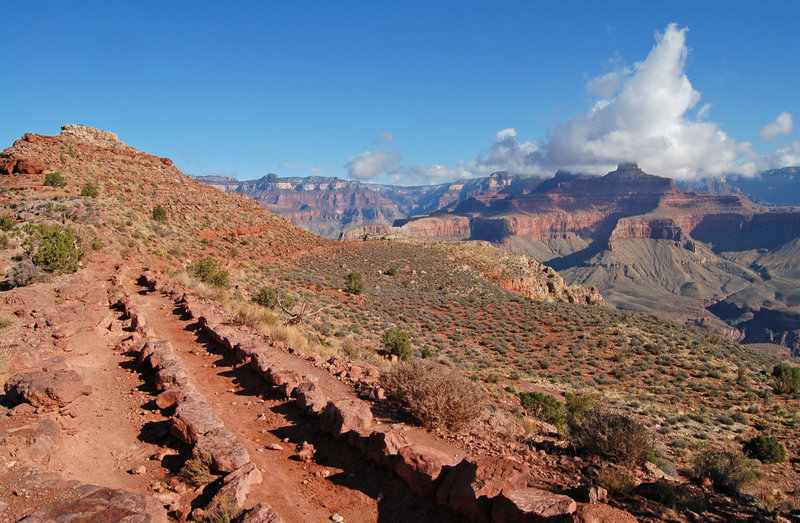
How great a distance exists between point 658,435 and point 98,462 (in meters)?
16.6

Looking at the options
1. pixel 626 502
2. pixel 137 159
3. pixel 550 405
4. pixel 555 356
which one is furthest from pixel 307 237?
pixel 626 502

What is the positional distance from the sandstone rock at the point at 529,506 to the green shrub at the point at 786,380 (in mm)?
25066

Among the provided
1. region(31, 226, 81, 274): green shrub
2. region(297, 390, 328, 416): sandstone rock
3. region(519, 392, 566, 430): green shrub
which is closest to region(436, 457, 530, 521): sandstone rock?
region(297, 390, 328, 416): sandstone rock

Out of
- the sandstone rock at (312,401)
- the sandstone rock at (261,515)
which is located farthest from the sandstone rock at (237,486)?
the sandstone rock at (312,401)

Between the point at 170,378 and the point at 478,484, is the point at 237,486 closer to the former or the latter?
the point at 478,484

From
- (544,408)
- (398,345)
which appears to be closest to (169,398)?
(398,345)

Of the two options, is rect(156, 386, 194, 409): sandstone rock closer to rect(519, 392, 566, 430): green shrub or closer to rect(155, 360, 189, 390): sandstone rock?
rect(155, 360, 189, 390): sandstone rock

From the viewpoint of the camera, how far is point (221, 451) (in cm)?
625

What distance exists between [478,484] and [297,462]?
10.7 feet

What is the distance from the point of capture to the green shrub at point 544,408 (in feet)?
46.7

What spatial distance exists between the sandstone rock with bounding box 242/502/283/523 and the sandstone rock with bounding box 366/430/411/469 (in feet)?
5.91

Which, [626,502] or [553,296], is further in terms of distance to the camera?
[553,296]

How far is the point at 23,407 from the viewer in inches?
284

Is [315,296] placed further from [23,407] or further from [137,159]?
[137,159]
